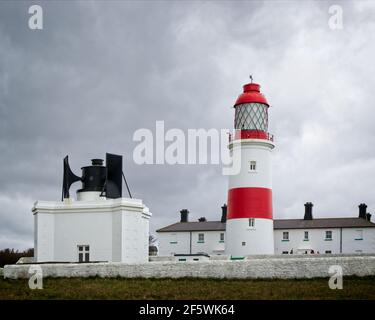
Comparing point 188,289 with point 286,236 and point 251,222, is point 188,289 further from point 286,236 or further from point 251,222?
point 286,236

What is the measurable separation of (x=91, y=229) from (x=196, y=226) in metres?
29.2

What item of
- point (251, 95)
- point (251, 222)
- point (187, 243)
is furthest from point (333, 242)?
point (251, 95)

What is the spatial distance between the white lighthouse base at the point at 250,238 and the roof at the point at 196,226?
66.7ft

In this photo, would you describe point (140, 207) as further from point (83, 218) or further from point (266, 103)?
point (266, 103)

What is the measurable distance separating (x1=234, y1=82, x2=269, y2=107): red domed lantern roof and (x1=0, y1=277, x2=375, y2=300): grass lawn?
618 inches

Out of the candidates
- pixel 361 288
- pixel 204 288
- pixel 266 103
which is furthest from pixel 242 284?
pixel 266 103

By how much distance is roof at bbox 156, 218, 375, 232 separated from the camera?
5669 centimetres

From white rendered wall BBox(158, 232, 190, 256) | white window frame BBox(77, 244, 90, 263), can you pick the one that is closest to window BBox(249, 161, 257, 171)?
white window frame BBox(77, 244, 90, 263)

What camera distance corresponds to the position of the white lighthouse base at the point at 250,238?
39.2 m

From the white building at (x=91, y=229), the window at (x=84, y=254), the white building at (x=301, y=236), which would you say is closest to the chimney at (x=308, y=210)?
the white building at (x=301, y=236)

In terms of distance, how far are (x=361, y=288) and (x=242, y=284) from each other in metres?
4.20

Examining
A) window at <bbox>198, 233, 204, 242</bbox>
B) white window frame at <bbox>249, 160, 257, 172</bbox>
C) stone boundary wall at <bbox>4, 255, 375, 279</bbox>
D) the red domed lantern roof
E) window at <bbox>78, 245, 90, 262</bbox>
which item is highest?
the red domed lantern roof

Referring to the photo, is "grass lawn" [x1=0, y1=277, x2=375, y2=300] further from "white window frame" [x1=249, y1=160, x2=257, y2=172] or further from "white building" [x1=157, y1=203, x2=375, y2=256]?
"white building" [x1=157, y1=203, x2=375, y2=256]

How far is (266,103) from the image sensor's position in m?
40.7
